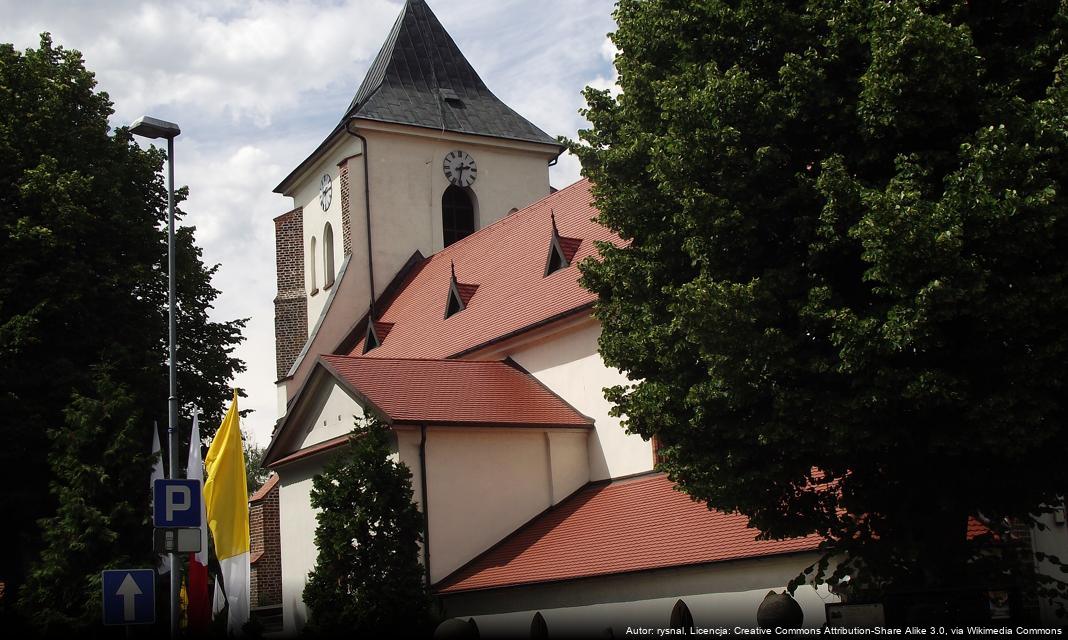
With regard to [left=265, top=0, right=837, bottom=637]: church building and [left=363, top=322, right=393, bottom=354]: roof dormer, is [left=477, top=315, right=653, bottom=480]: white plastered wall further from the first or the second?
[left=363, top=322, right=393, bottom=354]: roof dormer

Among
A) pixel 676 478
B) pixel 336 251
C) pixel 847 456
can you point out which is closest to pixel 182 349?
pixel 336 251

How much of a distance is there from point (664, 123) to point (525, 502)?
10490 mm

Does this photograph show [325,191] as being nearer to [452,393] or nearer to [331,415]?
[331,415]

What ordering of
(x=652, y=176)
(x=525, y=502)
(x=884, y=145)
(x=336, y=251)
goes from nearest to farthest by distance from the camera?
(x=884, y=145) < (x=652, y=176) < (x=525, y=502) < (x=336, y=251)

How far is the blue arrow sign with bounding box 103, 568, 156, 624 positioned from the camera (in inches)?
550

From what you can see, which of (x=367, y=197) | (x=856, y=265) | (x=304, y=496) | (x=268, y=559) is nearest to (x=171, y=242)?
(x=304, y=496)

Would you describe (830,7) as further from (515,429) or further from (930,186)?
(515,429)

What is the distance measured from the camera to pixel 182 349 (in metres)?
25.2

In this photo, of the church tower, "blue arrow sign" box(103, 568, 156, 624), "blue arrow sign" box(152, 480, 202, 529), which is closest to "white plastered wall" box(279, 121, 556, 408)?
the church tower

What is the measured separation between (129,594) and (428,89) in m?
25.0

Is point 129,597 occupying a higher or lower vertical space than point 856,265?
lower

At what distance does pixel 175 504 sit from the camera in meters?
14.5

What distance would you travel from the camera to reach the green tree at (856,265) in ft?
35.2

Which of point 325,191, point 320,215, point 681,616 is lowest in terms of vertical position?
point 681,616
